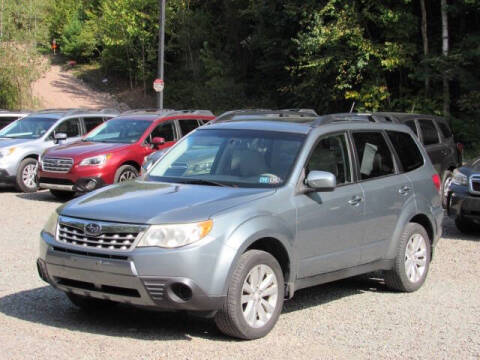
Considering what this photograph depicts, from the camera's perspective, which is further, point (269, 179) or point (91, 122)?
point (91, 122)

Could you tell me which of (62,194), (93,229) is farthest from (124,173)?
(93,229)

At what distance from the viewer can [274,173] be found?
650 cm

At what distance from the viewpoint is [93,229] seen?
18.7ft

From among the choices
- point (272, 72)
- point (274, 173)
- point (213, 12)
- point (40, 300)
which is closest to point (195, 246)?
point (274, 173)

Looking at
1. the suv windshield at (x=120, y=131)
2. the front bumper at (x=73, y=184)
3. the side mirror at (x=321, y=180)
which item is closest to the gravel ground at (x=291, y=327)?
the side mirror at (x=321, y=180)

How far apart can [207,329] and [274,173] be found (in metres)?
1.43

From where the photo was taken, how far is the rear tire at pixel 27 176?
16.4 metres

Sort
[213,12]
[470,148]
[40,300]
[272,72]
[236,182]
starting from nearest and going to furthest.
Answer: [236,182] → [40,300] → [470,148] → [272,72] → [213,12]

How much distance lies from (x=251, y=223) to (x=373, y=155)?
2.17 metres

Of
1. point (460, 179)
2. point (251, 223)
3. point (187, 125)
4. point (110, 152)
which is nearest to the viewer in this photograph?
point (251, 223)

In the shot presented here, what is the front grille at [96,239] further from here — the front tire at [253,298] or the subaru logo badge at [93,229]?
the front tire at [253,298]

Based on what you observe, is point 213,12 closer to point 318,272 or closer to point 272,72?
point 272,72

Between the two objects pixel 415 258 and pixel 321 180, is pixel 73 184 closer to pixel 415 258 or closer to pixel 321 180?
pixel 415 258

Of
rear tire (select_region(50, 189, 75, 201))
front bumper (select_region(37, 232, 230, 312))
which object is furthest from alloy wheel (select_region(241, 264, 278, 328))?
rear tire (select_region(50, 189, 75, 201))
